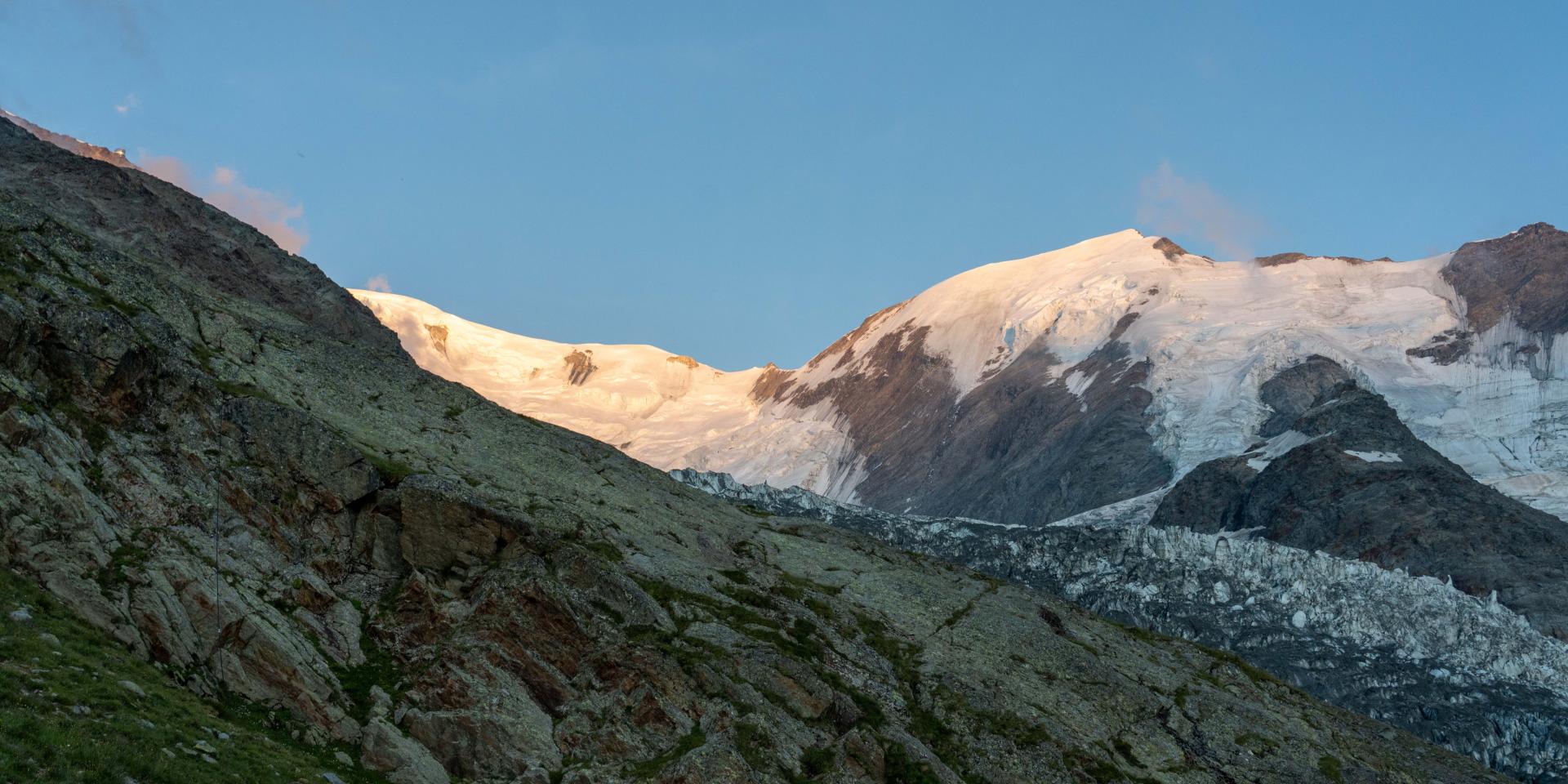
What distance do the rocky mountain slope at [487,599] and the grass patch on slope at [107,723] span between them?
1.15 meters

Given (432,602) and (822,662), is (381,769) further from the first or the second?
(822,662)

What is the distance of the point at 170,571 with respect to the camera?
52.4 meters

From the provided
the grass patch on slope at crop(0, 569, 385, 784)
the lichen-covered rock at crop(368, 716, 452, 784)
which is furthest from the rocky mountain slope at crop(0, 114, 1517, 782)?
the grass patch on slope at crop(0, 569, 385, 784)

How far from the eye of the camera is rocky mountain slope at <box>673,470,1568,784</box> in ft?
479

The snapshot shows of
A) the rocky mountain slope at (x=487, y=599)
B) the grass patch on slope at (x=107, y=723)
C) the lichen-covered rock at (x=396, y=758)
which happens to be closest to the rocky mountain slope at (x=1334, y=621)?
the rocky mountain slope at (x=487, y=599)

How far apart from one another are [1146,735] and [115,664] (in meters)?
60.0

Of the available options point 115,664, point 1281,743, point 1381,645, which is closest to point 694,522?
point 1281,743

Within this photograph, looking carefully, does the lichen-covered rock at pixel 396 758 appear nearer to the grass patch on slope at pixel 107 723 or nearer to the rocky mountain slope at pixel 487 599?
the rocky mountain slope at pixel 487 599

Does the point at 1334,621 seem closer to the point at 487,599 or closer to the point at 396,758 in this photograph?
the point at 487,599

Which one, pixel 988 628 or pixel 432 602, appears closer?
pixel 432 602

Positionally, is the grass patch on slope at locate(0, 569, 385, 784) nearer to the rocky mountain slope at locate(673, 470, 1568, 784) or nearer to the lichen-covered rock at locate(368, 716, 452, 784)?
the lichen-covered rock at locate(368, 716, 452, 784)

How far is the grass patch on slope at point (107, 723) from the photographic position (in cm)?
3469

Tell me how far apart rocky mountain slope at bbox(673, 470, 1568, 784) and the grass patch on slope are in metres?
93.1

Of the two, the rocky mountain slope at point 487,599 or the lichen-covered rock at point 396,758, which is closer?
the lichen-covered rock at point 396,758
